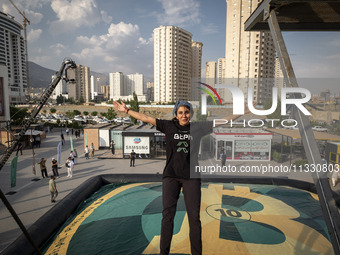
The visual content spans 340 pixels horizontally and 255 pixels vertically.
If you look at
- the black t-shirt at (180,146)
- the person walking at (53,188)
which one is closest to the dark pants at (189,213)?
the black t-shirt at (180,146)

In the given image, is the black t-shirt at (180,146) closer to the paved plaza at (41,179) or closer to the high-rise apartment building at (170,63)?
the paved plaza at (41,179)

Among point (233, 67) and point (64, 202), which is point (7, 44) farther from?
point (64, 202)

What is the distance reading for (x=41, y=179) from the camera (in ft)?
46.2

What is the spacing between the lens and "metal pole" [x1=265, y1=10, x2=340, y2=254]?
6.10 feet

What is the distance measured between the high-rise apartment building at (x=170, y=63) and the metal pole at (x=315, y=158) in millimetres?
96842

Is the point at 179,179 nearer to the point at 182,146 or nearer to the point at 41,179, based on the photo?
→ the point at 182,146

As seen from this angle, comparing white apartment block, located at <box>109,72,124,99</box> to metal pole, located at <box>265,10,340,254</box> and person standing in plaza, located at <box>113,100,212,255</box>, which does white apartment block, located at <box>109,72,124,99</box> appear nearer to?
person standing in plaza, located at <box>113,100,212,255</box>

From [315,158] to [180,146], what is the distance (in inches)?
63.1

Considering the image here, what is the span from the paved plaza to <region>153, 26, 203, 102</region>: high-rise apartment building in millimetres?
79366

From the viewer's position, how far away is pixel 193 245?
9.05ft

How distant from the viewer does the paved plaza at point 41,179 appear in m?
8.07

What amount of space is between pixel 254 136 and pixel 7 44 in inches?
7446

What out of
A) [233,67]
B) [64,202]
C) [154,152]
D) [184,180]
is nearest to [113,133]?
[154,152]

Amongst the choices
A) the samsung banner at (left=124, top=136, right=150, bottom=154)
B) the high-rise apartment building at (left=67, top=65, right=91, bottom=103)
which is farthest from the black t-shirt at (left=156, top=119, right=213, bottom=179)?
the high-rise apartment building at (left=67, top=65, right=91, bottom=103)
